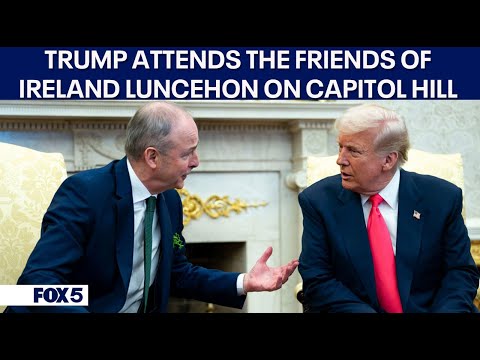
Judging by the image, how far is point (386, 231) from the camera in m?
1.65

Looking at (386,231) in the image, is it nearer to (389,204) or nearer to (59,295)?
(389,204)

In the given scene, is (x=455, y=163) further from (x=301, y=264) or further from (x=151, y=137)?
(x=151, y=137)

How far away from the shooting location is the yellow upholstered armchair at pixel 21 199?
1805mm

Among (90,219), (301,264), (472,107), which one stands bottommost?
(301,264)

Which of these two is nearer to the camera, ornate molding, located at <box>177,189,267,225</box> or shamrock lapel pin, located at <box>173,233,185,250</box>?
shamrock lapel pin, located at <box>173,233,185,250</box>

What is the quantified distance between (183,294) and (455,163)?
43.5 inches

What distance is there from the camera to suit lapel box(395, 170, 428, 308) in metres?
1.61

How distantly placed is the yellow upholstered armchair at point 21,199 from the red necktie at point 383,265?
92 centimetres

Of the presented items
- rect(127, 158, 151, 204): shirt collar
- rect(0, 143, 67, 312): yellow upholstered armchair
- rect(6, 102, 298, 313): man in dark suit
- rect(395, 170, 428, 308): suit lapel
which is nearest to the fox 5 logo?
rect(6, 102, 298, 313): man in dark suit

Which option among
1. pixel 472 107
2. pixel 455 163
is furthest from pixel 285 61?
pixel 472 107

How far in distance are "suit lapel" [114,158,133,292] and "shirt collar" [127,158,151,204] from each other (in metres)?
0.03

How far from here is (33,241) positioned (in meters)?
1.83

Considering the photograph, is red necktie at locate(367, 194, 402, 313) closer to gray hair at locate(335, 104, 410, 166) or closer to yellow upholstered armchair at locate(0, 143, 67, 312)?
gray hair at locate(335, 104, 410, 166)
